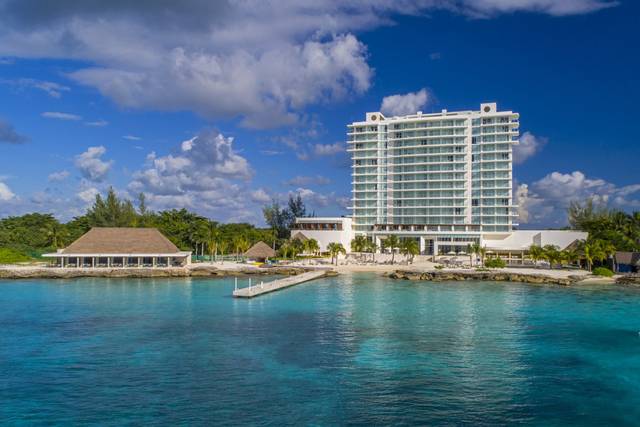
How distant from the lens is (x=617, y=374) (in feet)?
80.7

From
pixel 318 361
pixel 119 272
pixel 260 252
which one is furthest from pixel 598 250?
pixel 119 272

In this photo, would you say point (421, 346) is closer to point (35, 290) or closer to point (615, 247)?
point (35, 290)

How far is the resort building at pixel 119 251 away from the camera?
231 ft

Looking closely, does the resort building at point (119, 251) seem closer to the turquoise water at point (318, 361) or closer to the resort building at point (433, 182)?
the turquoise water at point (318, 361)

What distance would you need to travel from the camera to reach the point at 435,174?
116m

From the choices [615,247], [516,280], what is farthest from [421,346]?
[615,247]

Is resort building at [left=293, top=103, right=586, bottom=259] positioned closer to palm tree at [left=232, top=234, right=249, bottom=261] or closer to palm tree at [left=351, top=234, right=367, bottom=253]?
palm tree at [left=351, top=234, right=367, bottom=253]

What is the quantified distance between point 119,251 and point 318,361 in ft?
174

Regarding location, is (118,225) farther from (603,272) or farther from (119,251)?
(603,272)

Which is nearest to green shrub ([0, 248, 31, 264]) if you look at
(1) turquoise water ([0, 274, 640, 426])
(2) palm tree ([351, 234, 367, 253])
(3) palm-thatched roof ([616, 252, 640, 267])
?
(1) turquoise water ([0, 274, 640, 426])

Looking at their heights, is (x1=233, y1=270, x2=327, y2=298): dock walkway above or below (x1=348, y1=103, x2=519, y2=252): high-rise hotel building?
below

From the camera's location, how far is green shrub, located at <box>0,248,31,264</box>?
261 feet

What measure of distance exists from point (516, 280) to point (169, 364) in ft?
170

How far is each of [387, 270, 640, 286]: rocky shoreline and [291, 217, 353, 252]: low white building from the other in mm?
40000
